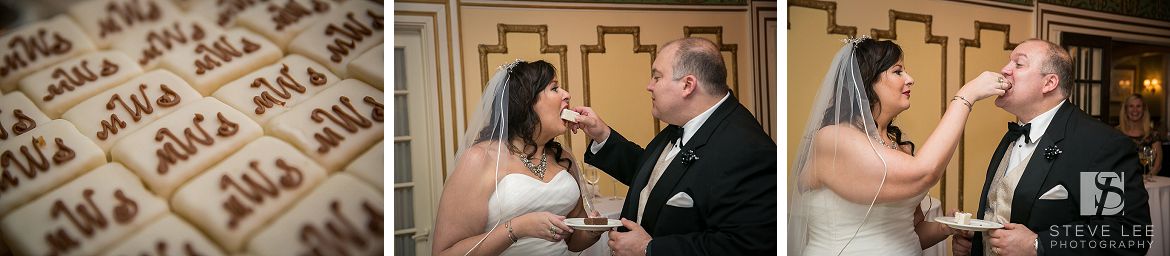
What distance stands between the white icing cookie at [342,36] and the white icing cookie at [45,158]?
0.81m

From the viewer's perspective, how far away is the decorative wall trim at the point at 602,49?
2850mm

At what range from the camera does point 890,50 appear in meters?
2.85

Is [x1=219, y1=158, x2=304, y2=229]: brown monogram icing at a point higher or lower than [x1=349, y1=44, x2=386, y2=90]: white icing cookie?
lower

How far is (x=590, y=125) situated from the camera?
9.34ft

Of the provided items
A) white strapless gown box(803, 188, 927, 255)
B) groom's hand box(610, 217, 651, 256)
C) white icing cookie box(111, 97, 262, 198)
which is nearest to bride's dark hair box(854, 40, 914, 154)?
white strapless gown box(803, 188, 927, 255)

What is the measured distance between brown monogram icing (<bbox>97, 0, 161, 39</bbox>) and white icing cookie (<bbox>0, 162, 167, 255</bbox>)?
1.63 ft

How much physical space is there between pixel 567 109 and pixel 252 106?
1177 mm

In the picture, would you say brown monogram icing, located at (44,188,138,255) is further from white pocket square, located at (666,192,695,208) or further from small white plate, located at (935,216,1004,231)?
small white plate, located at (935,216,1004,231)

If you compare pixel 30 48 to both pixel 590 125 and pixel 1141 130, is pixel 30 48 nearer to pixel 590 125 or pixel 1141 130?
pixel 590 125

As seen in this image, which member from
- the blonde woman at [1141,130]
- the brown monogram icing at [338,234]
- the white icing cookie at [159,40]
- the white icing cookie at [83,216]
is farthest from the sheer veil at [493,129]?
the blonde woman at [1141,130]

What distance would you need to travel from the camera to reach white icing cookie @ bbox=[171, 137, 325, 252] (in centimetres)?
298

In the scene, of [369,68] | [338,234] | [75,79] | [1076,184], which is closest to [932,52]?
[1076,184]

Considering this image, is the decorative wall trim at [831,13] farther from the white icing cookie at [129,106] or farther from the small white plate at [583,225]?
the white icing cookie at [129,106]

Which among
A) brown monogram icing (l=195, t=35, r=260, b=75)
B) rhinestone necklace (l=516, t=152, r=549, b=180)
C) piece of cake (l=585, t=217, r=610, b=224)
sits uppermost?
brown monogram icing (l=195, t=35, r=260, b=75)
